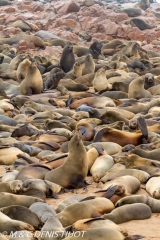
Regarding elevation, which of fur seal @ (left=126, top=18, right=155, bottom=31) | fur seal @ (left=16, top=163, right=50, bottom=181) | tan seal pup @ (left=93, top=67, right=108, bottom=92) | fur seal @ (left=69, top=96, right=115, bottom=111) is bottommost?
fur seal @ (left=126, top=18, right=155, bottom=31)

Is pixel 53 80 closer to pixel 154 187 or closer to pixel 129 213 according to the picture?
pixel 154 187

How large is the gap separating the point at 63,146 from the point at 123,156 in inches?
47.4

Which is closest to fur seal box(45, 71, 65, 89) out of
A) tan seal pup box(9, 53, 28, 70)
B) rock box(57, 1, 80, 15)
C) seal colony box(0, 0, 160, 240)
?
seal colony box(0, 0, 160, 240)

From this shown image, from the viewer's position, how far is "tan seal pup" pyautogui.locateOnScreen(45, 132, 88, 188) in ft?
19.4

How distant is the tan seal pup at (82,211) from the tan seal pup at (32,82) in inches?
315

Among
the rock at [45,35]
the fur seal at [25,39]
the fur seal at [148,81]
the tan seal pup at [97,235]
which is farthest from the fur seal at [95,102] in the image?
the rock at [45,35]

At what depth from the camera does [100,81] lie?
12773mm

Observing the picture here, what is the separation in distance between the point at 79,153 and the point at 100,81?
269 inches

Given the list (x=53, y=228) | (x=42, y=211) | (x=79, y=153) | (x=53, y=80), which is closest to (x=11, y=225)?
(x=53, y=228)

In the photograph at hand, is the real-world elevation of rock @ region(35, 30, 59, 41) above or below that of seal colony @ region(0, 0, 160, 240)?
below

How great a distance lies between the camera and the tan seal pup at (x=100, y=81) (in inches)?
501

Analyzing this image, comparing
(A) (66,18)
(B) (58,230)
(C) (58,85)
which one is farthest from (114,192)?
(A) (66,18)

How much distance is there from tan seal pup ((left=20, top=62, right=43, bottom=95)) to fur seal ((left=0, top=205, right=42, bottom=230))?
27.0 ft

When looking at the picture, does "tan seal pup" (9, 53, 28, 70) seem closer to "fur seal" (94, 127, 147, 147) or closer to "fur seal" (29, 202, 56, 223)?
"fur seal" (94, 127, 147, 147)
